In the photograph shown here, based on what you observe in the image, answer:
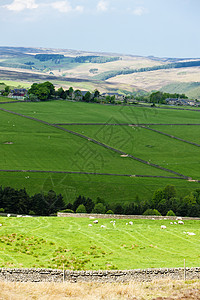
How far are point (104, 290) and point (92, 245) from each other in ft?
28.5

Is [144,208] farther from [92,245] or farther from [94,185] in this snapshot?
[92,245]

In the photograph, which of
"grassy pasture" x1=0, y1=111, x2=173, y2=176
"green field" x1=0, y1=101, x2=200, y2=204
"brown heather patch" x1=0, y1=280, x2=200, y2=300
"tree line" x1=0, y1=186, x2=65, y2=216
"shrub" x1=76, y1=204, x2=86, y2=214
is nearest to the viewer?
"brown heather patch" x1=0, y1=280, x2=200, y2=300

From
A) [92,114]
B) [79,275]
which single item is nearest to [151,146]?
[92,114]

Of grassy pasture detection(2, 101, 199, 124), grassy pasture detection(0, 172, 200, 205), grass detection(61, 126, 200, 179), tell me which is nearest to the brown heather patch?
grassy pasture detection(0, 172, 200, 205)

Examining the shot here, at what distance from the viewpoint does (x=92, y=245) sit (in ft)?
123

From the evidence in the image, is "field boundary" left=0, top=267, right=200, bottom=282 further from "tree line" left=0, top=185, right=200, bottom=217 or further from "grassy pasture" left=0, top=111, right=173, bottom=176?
"grassy pasture" left=0, top=111, right=173, bottom=176

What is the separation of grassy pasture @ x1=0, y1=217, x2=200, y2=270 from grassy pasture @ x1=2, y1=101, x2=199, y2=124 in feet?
369

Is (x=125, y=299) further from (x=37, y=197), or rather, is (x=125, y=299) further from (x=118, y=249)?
(x=37, y=197)

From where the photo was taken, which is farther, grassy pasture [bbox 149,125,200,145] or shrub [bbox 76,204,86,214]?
grassy pasture [bbox 149,125,200,145]

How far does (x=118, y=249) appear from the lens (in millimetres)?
37000

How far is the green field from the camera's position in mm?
86312

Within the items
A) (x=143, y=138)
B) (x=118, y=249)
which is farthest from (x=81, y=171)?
(x=118, y=249)

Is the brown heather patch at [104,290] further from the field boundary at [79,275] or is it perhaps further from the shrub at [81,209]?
the shrub at [81,209]

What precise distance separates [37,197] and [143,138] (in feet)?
250
